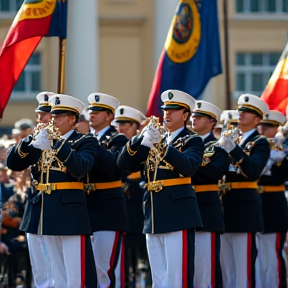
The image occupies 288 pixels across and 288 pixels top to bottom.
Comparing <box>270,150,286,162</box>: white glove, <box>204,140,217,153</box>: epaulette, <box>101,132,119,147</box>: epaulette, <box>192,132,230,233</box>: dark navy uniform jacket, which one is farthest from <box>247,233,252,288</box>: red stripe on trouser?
<box>101,132,119,147</box>: epaulette

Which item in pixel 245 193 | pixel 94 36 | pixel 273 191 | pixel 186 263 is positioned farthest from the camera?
pixel 94 36

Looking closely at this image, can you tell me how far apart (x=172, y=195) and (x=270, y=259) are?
2627 mm

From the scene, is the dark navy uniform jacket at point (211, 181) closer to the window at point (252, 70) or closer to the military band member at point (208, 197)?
the military band member at point (208, 197)

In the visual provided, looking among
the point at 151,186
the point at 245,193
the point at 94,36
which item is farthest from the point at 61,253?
the point at 94,36

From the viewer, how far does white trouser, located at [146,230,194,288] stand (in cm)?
1009

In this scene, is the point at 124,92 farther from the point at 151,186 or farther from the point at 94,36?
the point at 151,186

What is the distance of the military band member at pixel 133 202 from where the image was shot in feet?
41.7

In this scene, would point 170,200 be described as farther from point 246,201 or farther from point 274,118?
point 274,118

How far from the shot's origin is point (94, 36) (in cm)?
3275

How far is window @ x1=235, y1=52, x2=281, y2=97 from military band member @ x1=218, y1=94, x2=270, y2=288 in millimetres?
23285

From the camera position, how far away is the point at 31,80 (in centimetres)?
3447

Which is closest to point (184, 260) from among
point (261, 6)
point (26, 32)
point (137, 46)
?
point (26, 32)

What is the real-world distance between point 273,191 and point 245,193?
102 centimetres

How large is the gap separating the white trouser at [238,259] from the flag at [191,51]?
1854 millimetres
